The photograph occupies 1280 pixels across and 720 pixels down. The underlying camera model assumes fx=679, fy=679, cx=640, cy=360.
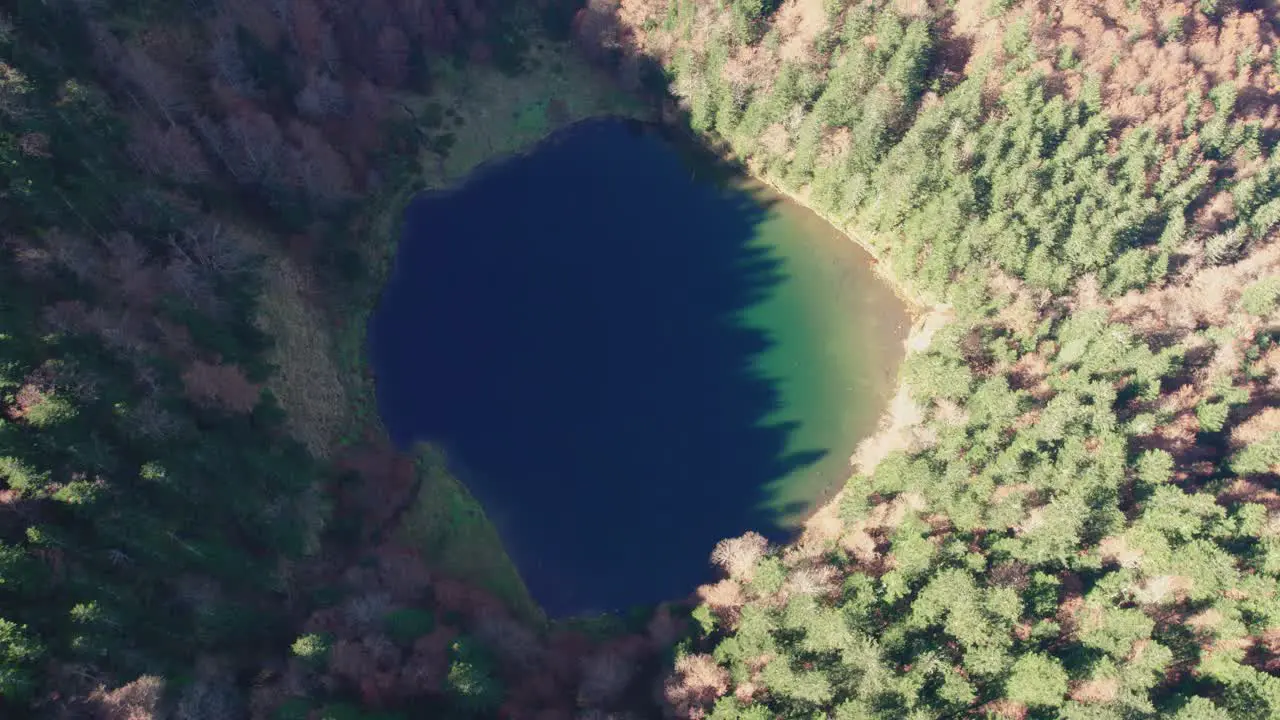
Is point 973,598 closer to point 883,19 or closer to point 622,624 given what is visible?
point 622,624

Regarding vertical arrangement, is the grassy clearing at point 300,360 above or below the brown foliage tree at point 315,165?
below

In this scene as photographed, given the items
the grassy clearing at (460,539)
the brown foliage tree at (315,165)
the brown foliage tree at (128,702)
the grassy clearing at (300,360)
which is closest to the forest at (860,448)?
the brown foliage tree at (128,702)

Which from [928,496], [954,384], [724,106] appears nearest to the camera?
[928,496]

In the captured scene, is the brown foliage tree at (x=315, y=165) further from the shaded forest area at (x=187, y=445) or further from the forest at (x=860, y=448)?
the forest at (x=860, y=448)

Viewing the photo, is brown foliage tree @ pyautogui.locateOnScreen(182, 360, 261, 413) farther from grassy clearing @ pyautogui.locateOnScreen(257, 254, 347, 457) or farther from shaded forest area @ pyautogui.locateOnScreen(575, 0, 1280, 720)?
shaded forest area @ pyautogui.locateOnScreen(575, 0, 1280, 720)

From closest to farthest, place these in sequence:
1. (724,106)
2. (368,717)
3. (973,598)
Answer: (368,717)
(973,598)
(724,106)

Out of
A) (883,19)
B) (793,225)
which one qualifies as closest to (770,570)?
(793,225)

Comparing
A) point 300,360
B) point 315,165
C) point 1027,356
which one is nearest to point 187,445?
point 300,360

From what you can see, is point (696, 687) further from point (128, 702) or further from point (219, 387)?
point (219, 387)
